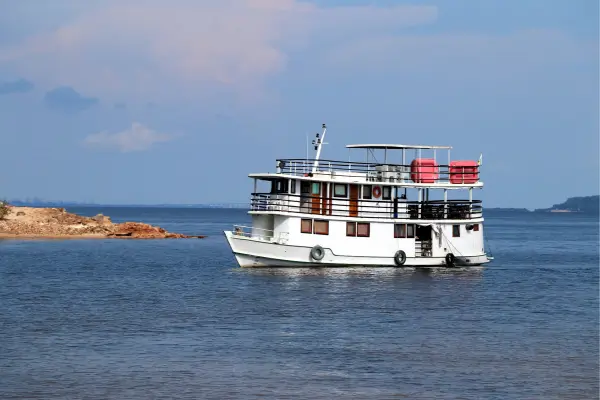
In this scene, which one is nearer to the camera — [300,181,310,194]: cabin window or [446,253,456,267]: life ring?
[300,181,310,194]: cabin window

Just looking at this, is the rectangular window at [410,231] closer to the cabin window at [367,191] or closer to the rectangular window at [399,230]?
the rectangular window at [399,230]

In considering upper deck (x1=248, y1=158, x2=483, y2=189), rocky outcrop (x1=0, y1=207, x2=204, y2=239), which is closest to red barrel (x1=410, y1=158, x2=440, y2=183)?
upper deck (x1=248, y1=158, x2=483, y2=189)

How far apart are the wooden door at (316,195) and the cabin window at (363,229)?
2117mm

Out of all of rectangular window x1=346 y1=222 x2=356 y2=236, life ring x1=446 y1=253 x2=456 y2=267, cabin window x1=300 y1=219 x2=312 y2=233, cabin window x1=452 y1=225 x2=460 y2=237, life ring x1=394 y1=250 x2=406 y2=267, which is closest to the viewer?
cabin window x1=300 y1=219 x2=312 y2=233

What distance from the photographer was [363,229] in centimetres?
4922

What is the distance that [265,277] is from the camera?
46.9 m

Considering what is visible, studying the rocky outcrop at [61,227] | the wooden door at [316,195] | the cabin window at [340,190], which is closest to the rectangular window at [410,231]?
the cabin window at [340,190]

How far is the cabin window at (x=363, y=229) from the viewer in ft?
161

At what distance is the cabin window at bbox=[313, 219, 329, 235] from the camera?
158 feet

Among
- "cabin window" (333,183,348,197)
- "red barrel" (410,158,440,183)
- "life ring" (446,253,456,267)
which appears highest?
"red barrel" (410,158,440,183)

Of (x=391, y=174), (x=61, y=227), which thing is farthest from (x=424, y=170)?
(x=61, y=227)

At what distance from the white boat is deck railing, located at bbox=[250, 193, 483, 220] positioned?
0.16 ft

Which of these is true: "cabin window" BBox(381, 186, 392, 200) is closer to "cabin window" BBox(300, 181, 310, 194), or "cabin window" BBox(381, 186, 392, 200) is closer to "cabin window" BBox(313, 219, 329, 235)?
"cabin window" BBox(313, 219, 329, 235)

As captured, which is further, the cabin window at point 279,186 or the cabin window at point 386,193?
the cabin window at point 386,193
